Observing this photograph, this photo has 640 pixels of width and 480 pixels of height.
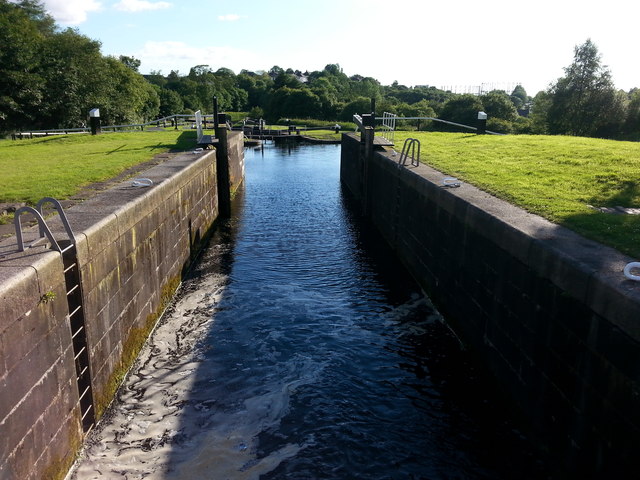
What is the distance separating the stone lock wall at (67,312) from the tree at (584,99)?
41.4 meters

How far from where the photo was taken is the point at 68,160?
13.5 m

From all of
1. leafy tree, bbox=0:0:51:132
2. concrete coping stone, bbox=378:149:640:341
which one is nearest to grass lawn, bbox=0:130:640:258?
concrete coping stone, bbox=378:149:640:341

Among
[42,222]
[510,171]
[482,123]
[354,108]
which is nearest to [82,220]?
[42,222]

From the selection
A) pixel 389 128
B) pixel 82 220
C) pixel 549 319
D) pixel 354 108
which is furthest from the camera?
pixel 354 108

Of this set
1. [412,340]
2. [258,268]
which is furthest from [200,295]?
[412,340]

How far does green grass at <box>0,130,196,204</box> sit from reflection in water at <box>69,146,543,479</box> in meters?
2.92

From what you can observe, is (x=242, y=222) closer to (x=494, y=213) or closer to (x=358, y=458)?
(x=494, y=213)

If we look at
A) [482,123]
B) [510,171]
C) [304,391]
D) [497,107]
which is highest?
[497,107]

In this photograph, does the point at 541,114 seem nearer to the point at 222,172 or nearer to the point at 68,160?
the point at 222,172

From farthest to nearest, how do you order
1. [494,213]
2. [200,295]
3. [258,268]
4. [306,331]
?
1. [258,268]
2. [200,295]
3. [306,331]
4. [494,213]

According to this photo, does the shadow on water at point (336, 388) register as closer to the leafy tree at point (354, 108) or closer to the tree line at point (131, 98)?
the tree line at point (131, 98)

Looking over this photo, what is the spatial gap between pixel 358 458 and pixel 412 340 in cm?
301

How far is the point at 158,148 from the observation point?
16719 millimetres

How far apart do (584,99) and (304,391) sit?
4518 centimetres
